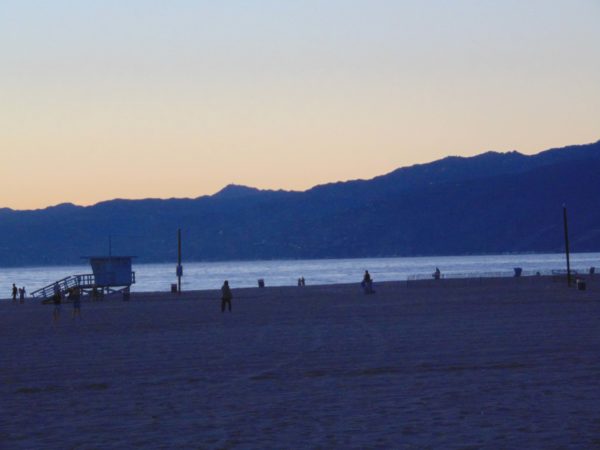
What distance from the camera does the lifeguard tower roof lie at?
242ft

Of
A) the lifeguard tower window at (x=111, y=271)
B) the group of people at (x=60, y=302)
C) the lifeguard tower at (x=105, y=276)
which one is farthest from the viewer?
the lifeguard tower window at (x=111, y=271)

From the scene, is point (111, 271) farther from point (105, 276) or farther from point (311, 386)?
point (311, 386)

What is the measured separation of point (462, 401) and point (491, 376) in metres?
2.93

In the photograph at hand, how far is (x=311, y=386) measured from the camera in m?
17.6

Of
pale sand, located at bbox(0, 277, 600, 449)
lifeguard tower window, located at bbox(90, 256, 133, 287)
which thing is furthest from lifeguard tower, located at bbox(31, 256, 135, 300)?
pale sand, located at bbox(0, 277, 600, 449)

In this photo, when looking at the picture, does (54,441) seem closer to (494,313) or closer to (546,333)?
(546,333)

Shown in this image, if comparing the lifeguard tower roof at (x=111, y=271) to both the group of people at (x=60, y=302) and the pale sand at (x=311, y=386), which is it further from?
the pale sand at (x=311, y=386)

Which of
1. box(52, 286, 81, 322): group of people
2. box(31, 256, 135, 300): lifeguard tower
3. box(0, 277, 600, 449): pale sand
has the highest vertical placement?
box(31, 256, 135, 300): lifeguard tower

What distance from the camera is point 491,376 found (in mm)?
18125

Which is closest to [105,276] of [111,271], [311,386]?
[111,271]

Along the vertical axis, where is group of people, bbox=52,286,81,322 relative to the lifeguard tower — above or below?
below

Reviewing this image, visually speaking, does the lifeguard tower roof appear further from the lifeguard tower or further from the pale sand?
the pale sand

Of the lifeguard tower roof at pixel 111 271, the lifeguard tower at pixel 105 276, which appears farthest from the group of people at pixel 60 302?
the lifeguard tower roof at pixel 111 271

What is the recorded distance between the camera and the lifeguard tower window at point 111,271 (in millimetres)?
73625
